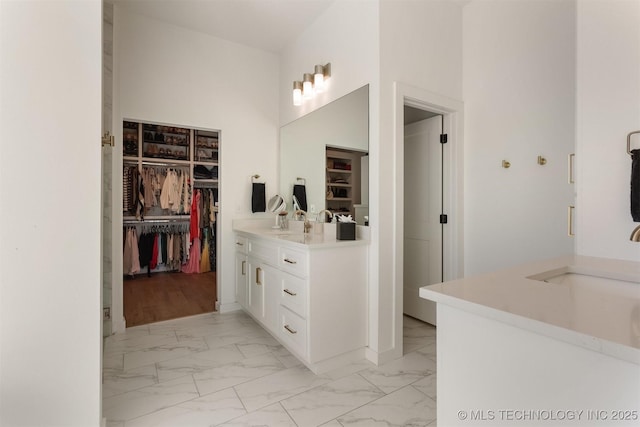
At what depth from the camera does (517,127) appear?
2447 millimetres

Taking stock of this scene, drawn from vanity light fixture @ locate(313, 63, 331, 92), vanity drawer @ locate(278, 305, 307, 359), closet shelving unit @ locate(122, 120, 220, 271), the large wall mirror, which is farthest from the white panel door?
closet shelving unit @ locate(122, 120, 220, 271)

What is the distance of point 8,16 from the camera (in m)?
1.25

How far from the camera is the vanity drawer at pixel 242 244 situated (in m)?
3.14

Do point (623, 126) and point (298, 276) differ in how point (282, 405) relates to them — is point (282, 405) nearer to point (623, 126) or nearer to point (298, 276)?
point (298, 276)

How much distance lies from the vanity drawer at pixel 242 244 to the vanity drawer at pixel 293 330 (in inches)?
35.1

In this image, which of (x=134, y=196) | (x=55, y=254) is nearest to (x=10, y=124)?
(x=55, y=254)

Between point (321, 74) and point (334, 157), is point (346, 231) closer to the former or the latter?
point (334, 157)

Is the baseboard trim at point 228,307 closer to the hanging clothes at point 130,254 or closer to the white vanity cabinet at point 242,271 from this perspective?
the white vanity cabinet at point 242,271

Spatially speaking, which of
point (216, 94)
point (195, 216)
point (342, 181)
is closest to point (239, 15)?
point (216, 94)

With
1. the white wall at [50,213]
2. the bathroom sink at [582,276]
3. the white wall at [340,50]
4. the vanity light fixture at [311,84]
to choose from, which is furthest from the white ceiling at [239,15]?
the bathroom sink at [582,276]

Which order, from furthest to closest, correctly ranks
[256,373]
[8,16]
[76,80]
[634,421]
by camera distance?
[256,373] < [76,80] < [8,16] < [634,421]

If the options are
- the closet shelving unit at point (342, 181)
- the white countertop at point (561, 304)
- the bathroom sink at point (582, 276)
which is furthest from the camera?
the closet shelving unit at point (342, 181)

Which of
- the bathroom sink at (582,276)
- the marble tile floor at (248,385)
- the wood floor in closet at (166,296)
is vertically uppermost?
the bathroom sink at (582,276)

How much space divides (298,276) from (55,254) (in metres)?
1.34
